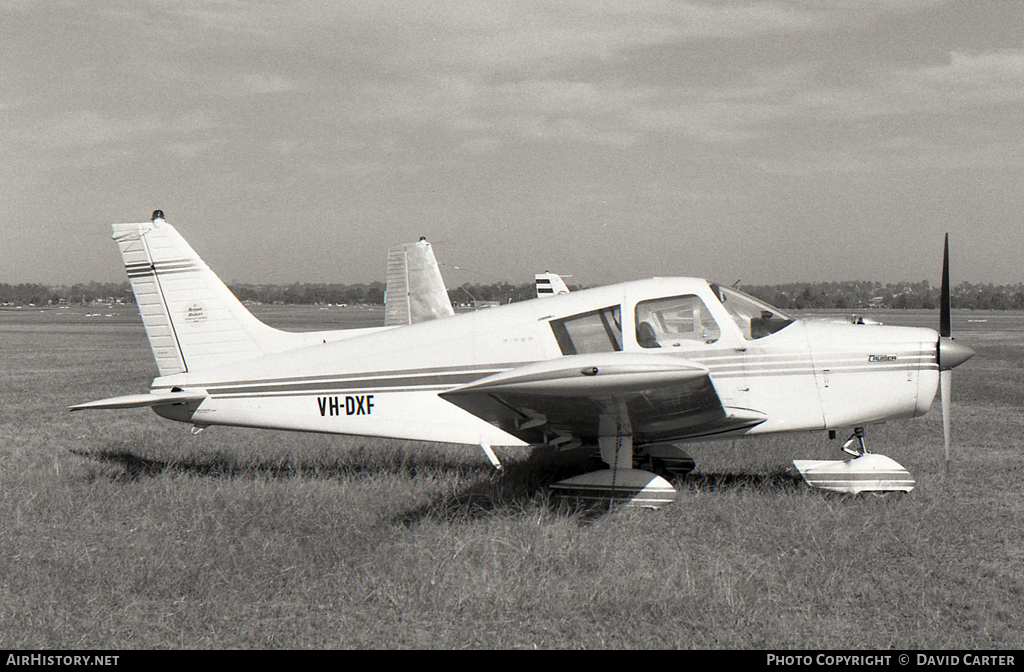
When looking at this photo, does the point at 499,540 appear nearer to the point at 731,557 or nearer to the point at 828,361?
the point at 731,557

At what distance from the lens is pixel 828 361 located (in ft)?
20.5

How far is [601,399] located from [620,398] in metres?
0.15

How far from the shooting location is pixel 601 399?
5.48 m

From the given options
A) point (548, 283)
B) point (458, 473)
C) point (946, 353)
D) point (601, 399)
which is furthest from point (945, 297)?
point (548, 283)

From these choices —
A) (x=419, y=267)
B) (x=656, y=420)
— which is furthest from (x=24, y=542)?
(x=419, y=267)

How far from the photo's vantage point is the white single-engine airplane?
6184 millimetres

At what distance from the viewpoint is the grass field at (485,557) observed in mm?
4047

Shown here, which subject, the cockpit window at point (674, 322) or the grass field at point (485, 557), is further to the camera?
the cockpit window at point (674, 322)

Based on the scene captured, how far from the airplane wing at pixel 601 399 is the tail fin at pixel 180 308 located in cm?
286

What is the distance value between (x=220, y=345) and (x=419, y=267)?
8.61 metres

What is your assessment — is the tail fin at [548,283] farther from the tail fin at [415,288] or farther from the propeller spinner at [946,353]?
the propeller spinner at [946,353]

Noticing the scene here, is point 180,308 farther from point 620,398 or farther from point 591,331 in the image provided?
point 620,398

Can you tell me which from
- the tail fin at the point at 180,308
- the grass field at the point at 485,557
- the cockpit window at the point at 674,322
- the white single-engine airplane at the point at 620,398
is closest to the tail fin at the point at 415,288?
the grass field at the point at 485,557

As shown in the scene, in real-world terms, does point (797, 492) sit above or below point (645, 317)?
below
